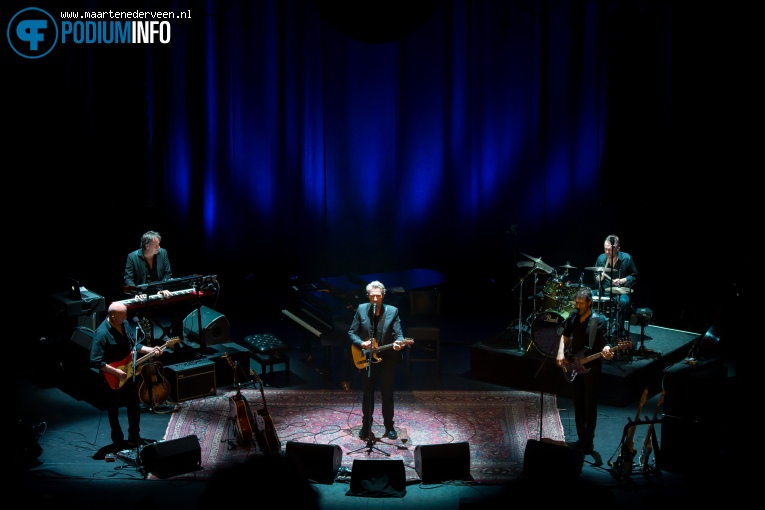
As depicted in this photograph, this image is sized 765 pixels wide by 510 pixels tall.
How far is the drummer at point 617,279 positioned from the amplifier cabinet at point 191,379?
4869mm

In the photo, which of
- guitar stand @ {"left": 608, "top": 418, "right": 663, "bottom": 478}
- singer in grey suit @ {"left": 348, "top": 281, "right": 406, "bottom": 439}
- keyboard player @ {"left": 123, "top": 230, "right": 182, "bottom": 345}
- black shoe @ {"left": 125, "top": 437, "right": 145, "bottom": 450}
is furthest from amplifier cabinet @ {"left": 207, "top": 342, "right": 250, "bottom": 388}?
guitar stand @ {"left": 608, "top": 418, "right": 663, "bottom": 478}

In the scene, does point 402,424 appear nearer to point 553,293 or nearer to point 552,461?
point 552,461

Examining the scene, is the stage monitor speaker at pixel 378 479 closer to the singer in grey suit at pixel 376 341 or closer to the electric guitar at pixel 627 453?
the singer in grey suit at pixel 376 341

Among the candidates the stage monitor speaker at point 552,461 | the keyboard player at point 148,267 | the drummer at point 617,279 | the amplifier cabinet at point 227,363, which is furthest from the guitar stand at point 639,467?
the keyboard player at point 148,267

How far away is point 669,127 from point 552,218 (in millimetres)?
2188

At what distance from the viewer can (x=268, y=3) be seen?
42.8ft

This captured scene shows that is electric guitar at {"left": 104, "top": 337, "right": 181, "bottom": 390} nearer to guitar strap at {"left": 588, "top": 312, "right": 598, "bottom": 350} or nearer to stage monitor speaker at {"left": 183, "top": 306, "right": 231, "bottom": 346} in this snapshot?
stage monitor speaker at {"left": 183, "top": 306, "right": 231, "bottom": 346}

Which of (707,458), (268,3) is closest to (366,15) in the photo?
(268,3)

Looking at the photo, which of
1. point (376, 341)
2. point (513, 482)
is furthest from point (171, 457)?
point (513, 482)

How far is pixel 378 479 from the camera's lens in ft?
23.9

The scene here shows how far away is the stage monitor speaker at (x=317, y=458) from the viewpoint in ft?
24.3

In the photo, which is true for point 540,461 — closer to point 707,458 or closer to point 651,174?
point 707,458

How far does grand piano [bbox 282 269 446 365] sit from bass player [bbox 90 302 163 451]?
2.65m

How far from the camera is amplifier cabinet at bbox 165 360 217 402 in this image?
9523mm
